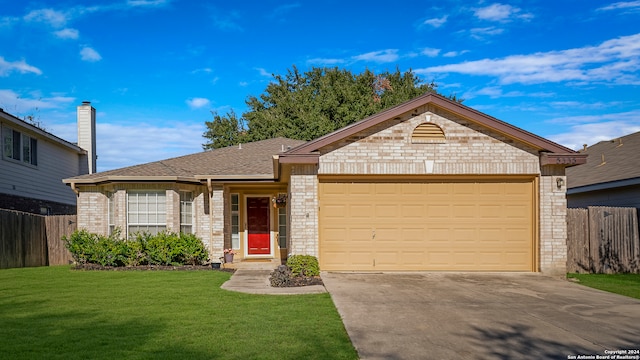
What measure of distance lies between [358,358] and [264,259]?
40.5 feet

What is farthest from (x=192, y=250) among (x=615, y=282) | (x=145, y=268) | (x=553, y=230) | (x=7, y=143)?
(x=615, y=282)

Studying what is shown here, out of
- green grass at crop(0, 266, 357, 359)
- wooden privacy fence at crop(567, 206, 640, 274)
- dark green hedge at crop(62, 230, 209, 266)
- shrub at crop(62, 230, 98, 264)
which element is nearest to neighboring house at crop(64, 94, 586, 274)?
wooden privacy fence at crop(567, 206, 640, 274)

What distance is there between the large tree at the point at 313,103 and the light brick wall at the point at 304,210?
68.4 feet

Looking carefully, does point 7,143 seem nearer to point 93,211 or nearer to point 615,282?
point 93,211

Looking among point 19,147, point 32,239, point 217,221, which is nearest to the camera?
point 217,221

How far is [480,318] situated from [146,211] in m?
11.9

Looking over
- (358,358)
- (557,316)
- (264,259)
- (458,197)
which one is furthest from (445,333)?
(264,259)

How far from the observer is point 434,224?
44.5 feet

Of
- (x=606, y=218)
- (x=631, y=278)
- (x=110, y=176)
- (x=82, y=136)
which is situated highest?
(x=82, y=136)

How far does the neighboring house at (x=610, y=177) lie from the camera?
1728 cm

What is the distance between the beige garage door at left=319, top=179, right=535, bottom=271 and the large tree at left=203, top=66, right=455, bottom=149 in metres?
20.7

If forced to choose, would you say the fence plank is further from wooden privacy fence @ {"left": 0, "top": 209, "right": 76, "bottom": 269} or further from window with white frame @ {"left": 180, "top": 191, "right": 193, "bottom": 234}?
window with white frame @ {"left": 180, "top": 191, "right": 193, "bottom": 234}

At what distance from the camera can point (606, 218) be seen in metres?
15.2

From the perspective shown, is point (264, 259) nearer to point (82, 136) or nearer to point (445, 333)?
point (445, 333)
